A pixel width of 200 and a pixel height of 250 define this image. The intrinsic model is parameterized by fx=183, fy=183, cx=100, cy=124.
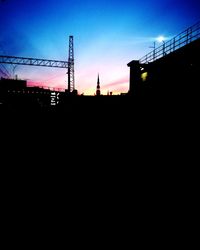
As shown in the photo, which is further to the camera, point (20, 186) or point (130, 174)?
point (130, 174)

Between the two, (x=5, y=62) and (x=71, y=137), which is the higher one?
(x=5, y=62)

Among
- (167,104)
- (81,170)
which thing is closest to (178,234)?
(81,170)

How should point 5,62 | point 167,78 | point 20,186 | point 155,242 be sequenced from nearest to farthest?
point 155,242
point 20,186
point 167,78
point 5,62

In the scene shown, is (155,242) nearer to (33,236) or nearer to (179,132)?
(33,236)

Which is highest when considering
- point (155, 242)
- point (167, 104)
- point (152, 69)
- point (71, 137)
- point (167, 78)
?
point (152, 69)

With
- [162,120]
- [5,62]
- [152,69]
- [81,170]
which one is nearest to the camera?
[81,170]

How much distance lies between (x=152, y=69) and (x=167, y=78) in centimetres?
330

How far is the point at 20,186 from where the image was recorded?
514 cm

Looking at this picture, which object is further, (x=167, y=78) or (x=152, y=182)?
(x=167, y=78)

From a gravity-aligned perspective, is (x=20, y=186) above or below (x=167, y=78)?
below

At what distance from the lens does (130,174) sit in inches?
229

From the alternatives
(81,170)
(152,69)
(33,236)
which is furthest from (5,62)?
(33,236)

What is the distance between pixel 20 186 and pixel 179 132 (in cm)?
698

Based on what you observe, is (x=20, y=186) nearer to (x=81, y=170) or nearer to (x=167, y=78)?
(x=81, y=170)
